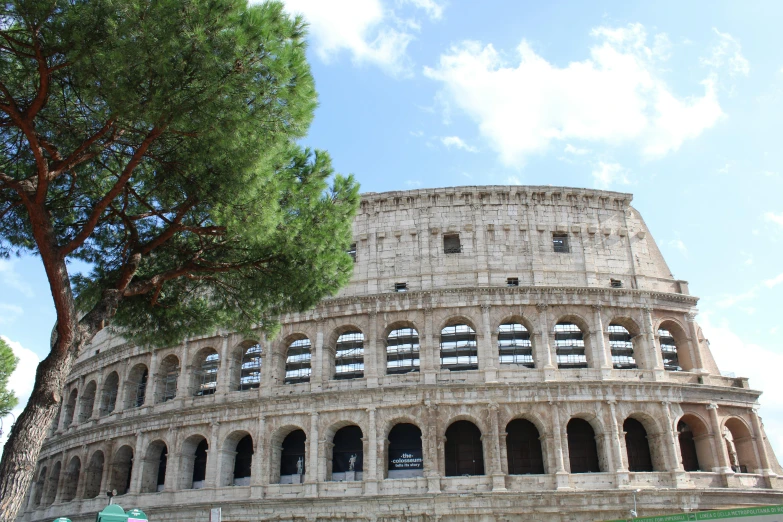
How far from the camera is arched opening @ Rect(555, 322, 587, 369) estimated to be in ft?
86.5

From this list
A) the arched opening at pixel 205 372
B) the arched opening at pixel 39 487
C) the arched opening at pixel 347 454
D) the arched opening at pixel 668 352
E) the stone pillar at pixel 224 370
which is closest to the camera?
the arched opening at pixel 347 454

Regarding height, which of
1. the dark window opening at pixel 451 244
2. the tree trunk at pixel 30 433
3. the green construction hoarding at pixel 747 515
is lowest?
the green construction hoarding at pixel 747 515

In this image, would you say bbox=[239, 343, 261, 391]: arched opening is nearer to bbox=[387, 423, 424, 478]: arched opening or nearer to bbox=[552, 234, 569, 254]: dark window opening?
bbox=[387, 423, 424, 478]: arched opening

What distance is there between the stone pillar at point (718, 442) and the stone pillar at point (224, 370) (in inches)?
741

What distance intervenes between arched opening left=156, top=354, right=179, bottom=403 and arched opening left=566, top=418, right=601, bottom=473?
16998 millimetres

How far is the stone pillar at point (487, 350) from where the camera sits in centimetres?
2312

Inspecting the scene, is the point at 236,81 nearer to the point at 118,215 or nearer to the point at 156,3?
the point at 156,3

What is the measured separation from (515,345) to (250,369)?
39.2ft

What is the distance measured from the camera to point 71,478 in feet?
97.1

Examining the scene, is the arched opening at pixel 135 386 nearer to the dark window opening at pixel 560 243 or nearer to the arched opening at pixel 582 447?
the arched opening at pixel 582 447

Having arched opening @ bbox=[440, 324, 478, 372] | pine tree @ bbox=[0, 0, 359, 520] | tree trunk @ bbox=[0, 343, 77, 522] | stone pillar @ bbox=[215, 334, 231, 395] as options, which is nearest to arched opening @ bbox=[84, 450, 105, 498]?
stone pillar @ bbox=[215, 334, 231, 395]

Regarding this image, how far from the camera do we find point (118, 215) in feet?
42.3

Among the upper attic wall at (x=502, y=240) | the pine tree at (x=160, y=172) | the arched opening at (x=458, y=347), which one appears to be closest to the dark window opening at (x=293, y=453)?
the upper attic wall at (x=502, y=240)

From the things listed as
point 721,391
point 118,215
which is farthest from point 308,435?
point 721,391
